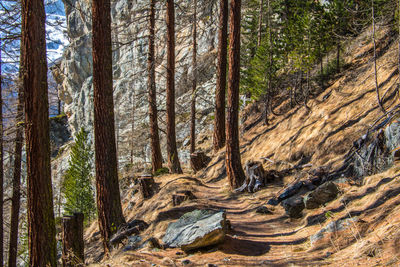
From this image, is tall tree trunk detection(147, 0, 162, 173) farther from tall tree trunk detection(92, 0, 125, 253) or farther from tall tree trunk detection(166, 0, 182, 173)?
tall tree trunk detection(92, 0, 125, 253)

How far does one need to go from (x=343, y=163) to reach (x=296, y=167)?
194 cm

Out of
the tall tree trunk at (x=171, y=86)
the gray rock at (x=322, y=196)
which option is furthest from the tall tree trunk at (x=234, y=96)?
the tall tree trunk at (x=171, y=86)

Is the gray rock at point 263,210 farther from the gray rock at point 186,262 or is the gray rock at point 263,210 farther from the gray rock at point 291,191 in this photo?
the gray rock at point 186,262

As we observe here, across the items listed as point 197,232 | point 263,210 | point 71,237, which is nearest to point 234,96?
point 263,210

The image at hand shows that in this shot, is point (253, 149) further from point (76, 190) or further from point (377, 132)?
point (76, 190)

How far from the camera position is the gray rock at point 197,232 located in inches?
173

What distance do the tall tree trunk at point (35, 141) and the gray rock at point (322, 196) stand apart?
5.28 m

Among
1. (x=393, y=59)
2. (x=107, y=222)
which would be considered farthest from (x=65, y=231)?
(x=393, y=59)

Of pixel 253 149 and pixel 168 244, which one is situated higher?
pixel 253 149

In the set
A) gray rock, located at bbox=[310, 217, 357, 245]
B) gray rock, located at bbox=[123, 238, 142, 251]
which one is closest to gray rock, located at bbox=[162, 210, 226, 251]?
gray rock, located at bbox=[123, 238, 142, 251]

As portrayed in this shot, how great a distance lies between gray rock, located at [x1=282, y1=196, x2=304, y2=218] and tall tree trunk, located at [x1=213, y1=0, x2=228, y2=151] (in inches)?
319

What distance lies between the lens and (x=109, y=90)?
7.11 metres

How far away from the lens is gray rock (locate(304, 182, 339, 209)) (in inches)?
226

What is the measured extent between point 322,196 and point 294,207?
612 millimetres
